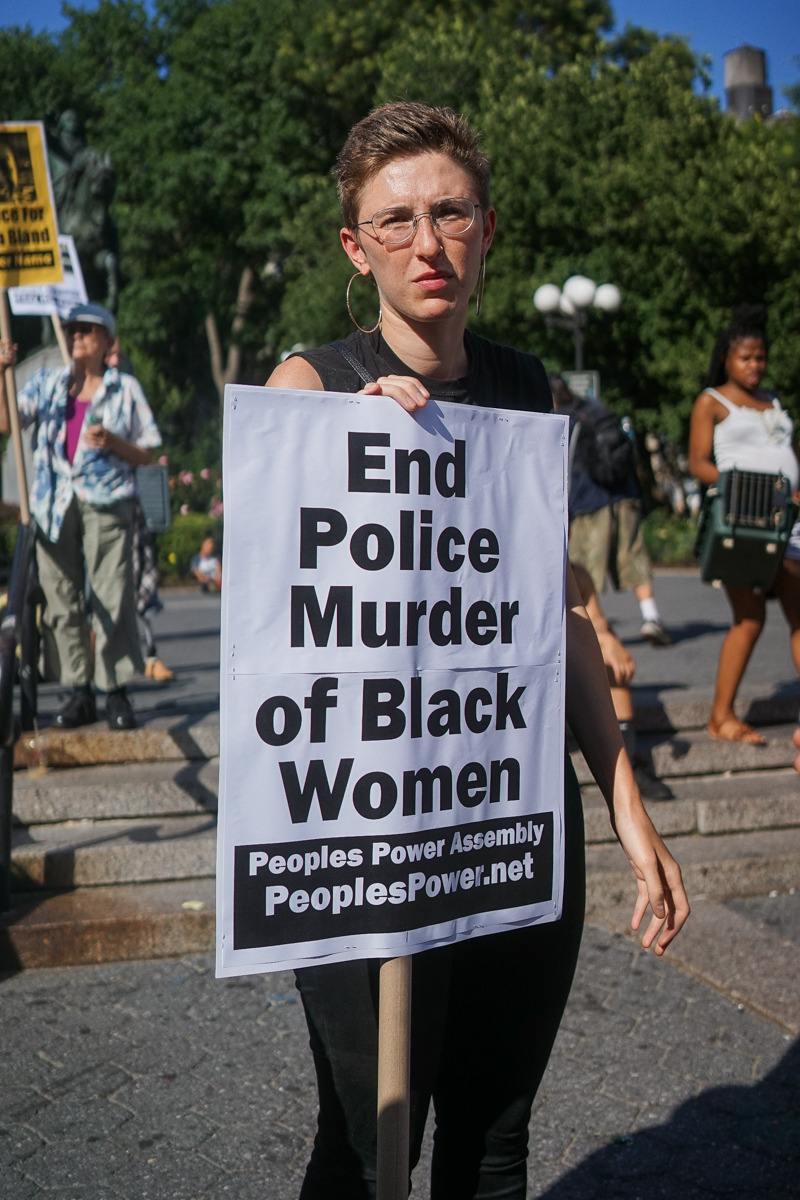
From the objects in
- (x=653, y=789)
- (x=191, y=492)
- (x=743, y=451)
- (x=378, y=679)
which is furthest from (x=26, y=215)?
(x=191, y=492)

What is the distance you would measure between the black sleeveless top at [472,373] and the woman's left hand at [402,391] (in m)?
0.12

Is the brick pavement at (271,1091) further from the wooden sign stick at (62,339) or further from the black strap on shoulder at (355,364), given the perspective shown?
the wooden sign stick at (62,339)

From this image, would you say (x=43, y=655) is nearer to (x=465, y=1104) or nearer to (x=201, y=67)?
(x=465, y=1104)

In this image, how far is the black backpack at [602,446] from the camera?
Result: 6.89m

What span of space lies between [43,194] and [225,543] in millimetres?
4161

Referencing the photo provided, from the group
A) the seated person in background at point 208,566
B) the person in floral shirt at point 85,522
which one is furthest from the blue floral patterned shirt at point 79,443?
the seated person in background at point 208,566

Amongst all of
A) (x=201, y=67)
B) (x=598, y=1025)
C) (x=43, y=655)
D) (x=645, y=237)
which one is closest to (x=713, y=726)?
(x=598, y=1025)

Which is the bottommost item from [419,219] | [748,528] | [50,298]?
[748,528]

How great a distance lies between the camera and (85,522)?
225 inches

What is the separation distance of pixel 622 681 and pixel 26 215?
3081 millimetres

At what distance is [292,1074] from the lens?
343 cm

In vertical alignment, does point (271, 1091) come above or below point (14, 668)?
below

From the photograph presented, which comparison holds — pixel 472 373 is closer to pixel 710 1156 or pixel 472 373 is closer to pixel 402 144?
pixel 402 144

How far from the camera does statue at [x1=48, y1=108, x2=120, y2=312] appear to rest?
13820mm
